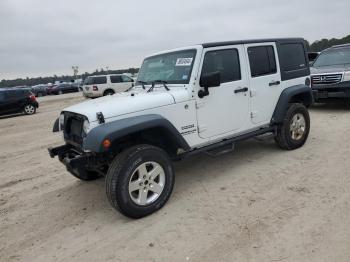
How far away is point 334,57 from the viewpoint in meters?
10.5

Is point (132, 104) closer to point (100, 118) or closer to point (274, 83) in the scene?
point (100, 118)

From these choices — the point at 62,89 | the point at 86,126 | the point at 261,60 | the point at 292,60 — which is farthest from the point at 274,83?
the point at 62,89

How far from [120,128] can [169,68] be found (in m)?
1.62

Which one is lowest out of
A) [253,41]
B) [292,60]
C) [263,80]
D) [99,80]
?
[263,80]

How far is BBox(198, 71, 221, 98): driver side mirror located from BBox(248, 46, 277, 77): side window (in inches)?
44.1

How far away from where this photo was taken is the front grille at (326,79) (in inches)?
362

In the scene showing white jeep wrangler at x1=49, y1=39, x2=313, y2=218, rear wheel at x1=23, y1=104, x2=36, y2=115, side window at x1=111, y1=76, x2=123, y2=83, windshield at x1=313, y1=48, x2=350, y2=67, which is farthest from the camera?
side window at x1=111, y1=76, x2=123, y2=83

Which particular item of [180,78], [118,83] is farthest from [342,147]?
[118,83]

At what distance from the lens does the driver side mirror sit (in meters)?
4.32

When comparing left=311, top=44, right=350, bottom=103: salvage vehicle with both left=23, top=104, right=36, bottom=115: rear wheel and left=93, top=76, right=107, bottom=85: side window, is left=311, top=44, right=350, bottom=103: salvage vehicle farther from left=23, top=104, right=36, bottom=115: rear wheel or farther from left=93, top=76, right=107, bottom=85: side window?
left=93, top=76, right=107, bottom=85: side window

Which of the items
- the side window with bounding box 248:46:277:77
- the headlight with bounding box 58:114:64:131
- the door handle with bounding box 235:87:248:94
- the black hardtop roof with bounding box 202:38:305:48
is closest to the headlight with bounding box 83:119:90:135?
the headlight with bounding box 58:114:64:131

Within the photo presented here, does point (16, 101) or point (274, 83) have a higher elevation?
point (274, 83)

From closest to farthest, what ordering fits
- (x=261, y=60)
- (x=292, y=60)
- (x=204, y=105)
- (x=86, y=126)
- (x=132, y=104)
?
(x=86, y=126)
(x=132, y=104)
(x=204, y=105)
(x=261, y=60)
(x=292, y=60)

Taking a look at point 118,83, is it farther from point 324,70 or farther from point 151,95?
point 151,95
